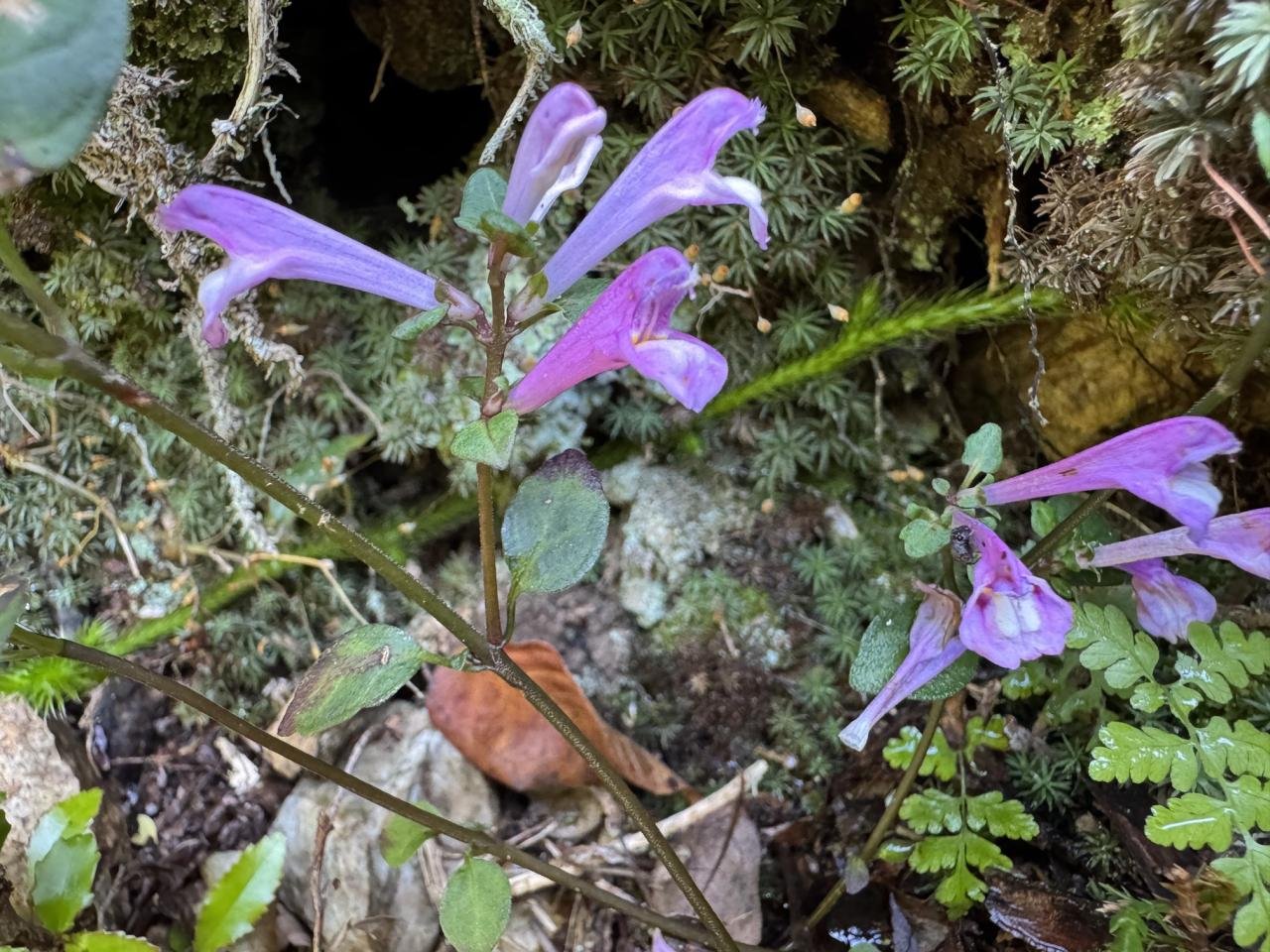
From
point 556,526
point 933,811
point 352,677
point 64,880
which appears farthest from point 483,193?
point 64,880

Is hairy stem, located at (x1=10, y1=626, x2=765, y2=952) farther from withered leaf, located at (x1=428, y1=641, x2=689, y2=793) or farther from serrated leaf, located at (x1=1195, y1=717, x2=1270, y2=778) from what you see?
serrated leaf, located at (x1=1195, y1=717, x2=1270, y2=778)

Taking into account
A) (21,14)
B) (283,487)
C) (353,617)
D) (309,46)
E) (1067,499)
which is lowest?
(353,617)

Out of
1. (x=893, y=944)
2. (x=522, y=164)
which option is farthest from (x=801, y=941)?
(x=522, y=164)

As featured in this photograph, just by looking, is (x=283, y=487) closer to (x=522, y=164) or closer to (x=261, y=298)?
(x=522, y=164)

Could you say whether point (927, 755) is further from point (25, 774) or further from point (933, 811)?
point (25, 774)

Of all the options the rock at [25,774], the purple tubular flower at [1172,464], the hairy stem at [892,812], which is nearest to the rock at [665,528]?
the hairy stem at [892,812]

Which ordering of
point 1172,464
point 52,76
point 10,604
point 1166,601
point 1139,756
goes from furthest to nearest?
point 1166,601 → point 1139,756 → point 1172,464 → point 10,604 → point 52,76
